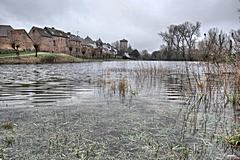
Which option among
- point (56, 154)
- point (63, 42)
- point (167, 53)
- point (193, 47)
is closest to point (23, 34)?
point (63, 42)

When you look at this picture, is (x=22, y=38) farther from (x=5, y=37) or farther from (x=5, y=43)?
(x=5, y=43)

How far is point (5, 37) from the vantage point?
2532 inches

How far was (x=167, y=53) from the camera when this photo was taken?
80.1 metres

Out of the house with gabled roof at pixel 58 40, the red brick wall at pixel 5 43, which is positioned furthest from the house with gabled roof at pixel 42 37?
the red brick wall at pixel 5 43

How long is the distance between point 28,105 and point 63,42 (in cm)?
8549

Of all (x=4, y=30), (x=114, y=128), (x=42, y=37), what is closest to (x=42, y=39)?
(x=42, y=37)

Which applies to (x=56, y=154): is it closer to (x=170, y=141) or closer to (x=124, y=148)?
(x=124, y=148)

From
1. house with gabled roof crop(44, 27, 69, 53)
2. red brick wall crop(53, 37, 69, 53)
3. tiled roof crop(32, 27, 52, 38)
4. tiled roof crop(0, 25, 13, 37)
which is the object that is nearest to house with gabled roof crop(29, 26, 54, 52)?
tiled roof crop(32, 27, 52, 38)

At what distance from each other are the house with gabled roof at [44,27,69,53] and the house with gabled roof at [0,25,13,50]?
55.0 feet

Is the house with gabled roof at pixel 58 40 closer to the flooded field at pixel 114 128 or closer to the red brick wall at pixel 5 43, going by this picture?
the red brick wall at pixel 5 43

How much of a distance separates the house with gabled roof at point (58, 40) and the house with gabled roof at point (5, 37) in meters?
16.8

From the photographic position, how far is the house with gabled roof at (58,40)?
272ft

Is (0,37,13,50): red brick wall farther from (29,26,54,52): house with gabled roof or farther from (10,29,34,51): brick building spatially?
(29,26,54,52): house with gabled roof

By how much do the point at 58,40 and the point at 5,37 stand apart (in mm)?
23977
